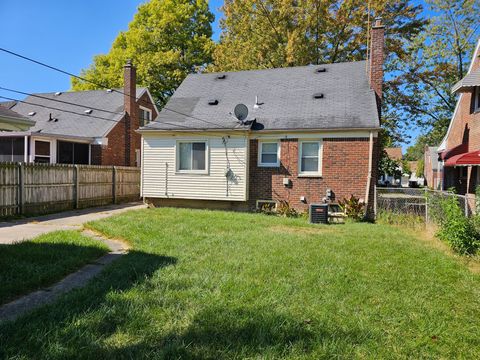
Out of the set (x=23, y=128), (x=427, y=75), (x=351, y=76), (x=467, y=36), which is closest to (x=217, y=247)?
(x=23, y=128)

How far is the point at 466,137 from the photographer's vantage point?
1341 centimetres

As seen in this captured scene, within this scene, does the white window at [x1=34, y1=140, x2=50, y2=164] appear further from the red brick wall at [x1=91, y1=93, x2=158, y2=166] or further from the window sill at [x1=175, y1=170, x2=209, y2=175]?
the window sill at [x1=175, y1=170, x2=209, y2=175]

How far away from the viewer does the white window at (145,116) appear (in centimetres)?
2244

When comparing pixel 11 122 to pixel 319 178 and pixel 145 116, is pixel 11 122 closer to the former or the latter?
pixel 319 178

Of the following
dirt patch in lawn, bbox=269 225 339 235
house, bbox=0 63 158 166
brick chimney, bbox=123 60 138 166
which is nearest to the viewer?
dirt patch in lawn, bbox=269 225 339 235

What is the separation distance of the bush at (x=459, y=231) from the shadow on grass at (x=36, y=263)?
6.91 metres

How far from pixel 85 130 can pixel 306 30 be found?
1481cm

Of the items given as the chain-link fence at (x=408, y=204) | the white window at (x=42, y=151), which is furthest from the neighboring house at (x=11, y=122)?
the white window at (x=42, y=151)

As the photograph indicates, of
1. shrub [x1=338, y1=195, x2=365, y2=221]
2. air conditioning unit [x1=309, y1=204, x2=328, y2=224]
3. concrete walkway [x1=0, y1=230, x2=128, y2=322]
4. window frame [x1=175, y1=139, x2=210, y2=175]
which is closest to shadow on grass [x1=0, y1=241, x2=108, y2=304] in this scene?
concrete walkway [x1=0, y1=230, x2=128, y2=322]

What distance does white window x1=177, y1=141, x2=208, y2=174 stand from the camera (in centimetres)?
1360

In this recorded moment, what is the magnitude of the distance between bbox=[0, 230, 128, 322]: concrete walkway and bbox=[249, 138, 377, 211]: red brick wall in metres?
7.63

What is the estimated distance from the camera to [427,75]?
77.3 feet

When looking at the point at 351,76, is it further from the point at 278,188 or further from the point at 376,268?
the point at 376,268

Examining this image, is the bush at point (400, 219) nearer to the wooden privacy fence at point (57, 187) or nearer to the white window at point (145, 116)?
the wooden privacy fence at point (57, 187)
